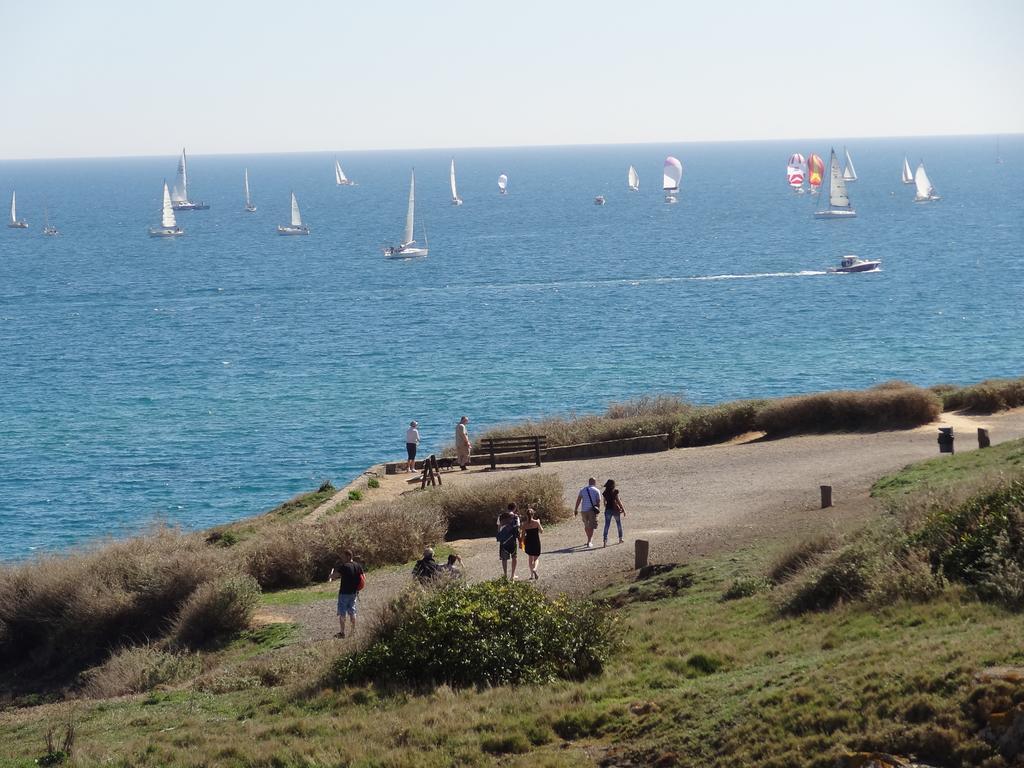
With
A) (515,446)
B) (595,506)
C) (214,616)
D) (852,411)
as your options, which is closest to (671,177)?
(852,411)

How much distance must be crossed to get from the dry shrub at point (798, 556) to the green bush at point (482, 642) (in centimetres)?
299

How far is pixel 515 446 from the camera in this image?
2930 cm

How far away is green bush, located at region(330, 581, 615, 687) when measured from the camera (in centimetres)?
1280

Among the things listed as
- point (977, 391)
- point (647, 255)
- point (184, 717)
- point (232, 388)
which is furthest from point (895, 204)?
point (184, 717)

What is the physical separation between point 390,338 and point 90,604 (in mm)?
45965

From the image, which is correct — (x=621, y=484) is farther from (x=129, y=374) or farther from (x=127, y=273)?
(x=127, y=273)

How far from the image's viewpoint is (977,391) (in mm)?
29875

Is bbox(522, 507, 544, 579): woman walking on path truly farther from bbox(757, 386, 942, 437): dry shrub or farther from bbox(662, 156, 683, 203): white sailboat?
bbox(662, 156, 683, 203): white sailboat

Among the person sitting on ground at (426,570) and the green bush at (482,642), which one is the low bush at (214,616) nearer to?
the person sitting on ground at (426,570)

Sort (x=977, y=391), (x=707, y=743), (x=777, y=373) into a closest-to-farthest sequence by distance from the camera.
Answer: (x=707, y=743)
(x=977, y=391)
(x=777, y=373)

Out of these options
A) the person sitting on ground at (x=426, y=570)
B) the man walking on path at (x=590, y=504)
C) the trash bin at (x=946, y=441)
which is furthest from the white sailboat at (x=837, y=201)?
the person sitting on ground at (x=426, y=570)

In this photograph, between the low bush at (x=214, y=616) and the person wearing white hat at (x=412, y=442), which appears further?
the person wearing white hat at (x=412, y=442)

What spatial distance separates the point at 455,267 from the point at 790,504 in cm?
7513

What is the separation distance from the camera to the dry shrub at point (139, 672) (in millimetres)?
15500
